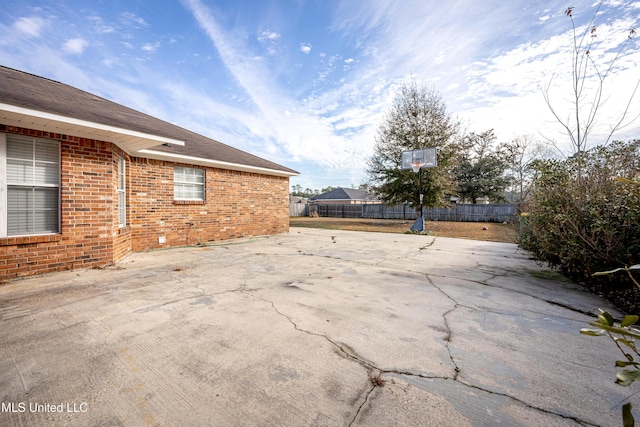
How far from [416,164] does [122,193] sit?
14.6 metres

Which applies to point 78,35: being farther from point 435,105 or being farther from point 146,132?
point 435,105

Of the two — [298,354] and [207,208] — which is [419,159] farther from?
[298,354]

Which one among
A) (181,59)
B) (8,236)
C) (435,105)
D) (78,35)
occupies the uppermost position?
(435,105)

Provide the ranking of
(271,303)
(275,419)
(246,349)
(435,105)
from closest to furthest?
(275,419) < (246,349) < (271,303) < (435,105)

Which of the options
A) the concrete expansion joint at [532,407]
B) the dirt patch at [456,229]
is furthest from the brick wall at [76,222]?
the dirt patch at [456,229]

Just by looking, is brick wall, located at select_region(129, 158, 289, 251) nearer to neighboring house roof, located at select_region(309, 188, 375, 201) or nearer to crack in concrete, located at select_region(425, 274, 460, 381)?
crack in concrete, located at select_region(425, 274, 460, 381)

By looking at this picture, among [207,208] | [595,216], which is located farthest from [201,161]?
[595,216]

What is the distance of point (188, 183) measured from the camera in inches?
319

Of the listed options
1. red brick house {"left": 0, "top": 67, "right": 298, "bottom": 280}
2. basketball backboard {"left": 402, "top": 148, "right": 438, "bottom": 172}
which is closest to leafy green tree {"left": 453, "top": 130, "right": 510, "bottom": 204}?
basketball backboard {"left": 402, "top": 148, "right": 438, "bottom": 172}

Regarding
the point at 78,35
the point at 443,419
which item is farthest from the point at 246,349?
the point at 78,35

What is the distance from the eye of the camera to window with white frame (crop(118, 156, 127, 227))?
6141 millimetres

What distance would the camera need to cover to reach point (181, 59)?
368 inches

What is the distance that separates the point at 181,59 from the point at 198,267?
8297mm

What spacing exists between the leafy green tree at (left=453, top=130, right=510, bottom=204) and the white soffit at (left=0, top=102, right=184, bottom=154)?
28246 millimetres
